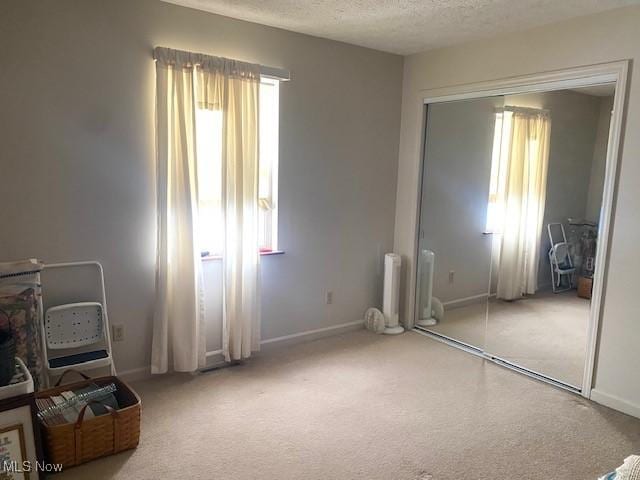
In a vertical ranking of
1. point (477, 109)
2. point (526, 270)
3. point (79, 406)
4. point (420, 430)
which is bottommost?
point (420, 430)

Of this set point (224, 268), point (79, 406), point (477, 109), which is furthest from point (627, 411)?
point (79, 406)

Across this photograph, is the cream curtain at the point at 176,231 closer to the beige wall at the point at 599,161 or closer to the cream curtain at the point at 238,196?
the cream curtain at the point at 238,196

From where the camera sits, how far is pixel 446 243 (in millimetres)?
4238

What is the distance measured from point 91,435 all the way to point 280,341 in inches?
68.4

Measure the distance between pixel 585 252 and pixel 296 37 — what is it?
2552mm

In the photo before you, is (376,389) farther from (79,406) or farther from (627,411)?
(79,406)

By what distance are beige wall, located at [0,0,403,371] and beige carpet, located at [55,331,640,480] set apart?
55 centimetres

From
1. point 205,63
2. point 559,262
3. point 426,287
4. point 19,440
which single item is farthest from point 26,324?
point 559,262

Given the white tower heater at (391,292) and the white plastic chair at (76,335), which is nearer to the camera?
the white plastic chair at (76,335)

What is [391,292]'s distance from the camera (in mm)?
4242

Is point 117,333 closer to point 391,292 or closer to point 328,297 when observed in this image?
point 328,297

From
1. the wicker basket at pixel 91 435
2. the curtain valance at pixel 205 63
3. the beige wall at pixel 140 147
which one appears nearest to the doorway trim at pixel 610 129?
the beige wall at pixel 140 147

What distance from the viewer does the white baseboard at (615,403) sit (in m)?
2.89

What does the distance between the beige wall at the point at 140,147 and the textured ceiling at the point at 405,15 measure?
196 mm
